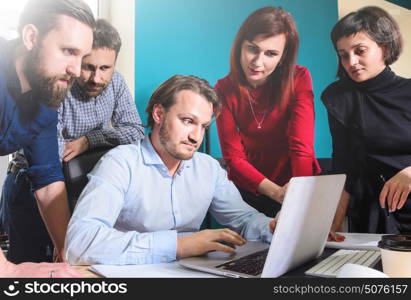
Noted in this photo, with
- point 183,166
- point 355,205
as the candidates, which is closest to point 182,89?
point 183,166

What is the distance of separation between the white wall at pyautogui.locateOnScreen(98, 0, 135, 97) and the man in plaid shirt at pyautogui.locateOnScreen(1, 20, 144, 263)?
Result: 0.04 metres

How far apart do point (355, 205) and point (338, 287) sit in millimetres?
997

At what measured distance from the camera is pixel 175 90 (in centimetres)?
178

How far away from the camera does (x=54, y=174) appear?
1549 mm

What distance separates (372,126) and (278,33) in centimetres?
54

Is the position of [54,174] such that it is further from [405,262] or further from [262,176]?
[405,262]

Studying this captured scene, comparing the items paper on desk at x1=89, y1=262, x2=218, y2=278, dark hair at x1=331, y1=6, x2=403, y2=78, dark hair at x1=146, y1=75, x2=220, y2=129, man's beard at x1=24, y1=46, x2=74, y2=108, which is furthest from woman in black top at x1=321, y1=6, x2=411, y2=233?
man's beard at x1=24, y1=46, x2=74, y2=108

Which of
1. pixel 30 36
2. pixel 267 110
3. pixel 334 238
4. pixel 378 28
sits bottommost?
pixel 334 238

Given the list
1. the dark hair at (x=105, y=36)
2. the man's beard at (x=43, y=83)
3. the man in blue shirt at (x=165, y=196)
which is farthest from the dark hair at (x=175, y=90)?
the man's beard at (x=43, y=83)

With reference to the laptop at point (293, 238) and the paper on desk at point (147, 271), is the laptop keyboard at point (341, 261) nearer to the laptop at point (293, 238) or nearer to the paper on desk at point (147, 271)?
the laptop at point (293, 238)

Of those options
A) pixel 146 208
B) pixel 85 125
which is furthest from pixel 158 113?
pixel 146 208

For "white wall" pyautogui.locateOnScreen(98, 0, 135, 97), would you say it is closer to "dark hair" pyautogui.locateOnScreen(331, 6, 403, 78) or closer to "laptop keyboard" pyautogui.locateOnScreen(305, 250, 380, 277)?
"dark hair" pyautogui.locateOnScreen(331, 6, 403, 78)

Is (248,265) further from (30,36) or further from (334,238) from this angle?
(30,36)

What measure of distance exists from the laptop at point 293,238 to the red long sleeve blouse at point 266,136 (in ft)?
2.32
